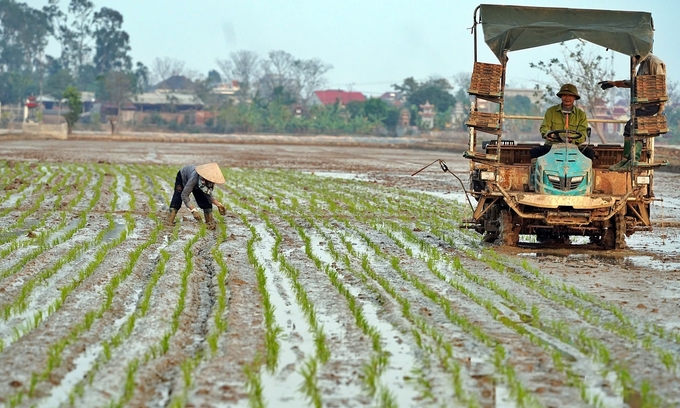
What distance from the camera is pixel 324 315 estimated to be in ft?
25.0

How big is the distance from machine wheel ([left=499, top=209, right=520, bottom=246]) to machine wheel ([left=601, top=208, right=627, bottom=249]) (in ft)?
3.32

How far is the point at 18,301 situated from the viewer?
7.88m

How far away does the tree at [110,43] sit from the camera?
107 m

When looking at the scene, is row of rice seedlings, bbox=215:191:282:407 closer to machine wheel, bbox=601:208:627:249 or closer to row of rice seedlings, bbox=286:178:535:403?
row of rice seedlings, bbox=286:178:535:403

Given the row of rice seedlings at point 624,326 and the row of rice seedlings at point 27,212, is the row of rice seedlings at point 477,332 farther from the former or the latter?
the row of rice seedlings at point 27,212

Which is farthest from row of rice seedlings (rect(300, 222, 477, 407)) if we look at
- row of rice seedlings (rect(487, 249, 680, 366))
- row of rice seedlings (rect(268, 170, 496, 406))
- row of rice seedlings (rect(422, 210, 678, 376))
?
row of rice seedlings (rect(487, 249, 680, 366))

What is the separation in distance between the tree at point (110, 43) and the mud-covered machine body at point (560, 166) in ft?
328

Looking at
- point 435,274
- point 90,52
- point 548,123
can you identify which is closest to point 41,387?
point 435,274

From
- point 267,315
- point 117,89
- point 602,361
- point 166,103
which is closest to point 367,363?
point 602,361

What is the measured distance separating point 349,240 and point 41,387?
7.22 meters

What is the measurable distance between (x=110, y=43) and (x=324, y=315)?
104744 millimetres

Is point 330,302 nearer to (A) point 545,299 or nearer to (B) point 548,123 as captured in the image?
(A) point 545,299

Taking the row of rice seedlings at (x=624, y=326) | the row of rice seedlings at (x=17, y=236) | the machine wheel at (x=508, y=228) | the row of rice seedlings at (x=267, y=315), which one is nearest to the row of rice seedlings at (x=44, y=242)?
the row of rice seedlings at (x=17, y=236)

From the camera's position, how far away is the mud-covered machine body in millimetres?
11180
